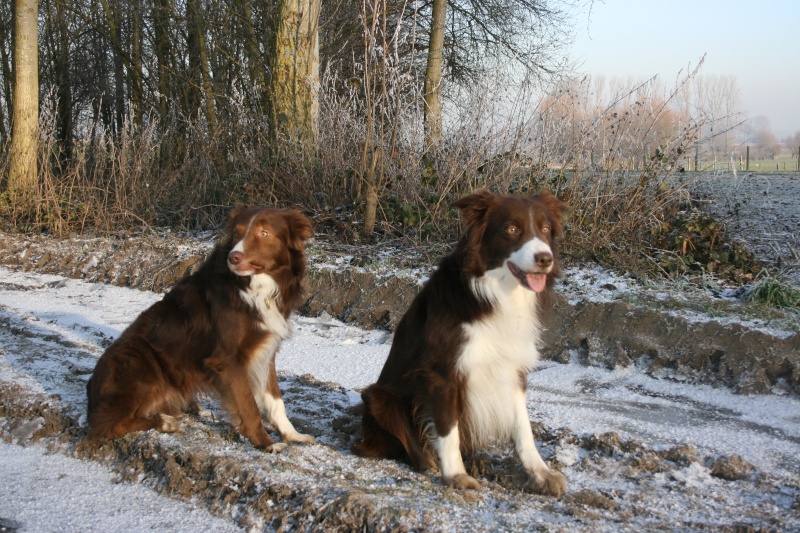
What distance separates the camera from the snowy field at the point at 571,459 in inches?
131

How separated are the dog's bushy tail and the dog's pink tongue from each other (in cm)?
A: 100

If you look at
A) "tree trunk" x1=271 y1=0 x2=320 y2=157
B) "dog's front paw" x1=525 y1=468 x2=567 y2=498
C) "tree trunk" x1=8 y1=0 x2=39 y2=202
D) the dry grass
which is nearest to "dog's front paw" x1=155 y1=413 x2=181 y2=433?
"dog's front paw" x1=525 y1=468 x2=567 y2=498

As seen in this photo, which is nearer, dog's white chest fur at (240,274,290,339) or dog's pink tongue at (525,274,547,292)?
dog's pink tongue at (525,274,547,292)

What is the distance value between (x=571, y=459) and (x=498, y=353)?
0.88m

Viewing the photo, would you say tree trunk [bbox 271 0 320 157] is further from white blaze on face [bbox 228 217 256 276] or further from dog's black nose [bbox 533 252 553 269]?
dog's black nose [bbox 533 252 553 269]

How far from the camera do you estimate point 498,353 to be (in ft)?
12.2

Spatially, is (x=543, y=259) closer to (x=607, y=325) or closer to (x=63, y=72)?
(x=607, y=325)

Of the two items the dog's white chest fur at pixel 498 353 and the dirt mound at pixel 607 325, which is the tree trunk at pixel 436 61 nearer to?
the dirt mound at pixel 607 325

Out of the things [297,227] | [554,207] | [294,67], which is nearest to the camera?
[554,207]

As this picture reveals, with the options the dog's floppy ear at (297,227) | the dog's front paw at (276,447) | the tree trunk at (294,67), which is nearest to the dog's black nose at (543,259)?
the dog's floppy ear at (297,227)

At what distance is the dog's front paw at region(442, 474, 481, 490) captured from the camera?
3.61m

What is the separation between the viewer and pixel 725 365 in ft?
18.5

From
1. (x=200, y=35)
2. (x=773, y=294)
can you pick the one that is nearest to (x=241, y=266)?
(x=773, y=294)

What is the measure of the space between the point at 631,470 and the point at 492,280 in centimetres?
134
